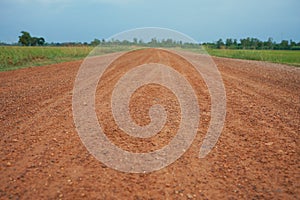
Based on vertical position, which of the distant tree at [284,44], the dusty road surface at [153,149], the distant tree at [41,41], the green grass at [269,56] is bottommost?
the dusty road surface at [153,149]

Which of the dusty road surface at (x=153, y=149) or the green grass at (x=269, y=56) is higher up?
the green grass at (x=269, y=56)

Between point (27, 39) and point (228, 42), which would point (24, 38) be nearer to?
point (27, 39)

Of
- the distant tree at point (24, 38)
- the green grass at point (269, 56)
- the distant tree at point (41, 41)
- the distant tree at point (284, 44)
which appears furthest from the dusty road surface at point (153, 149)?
the distant tree at point (41, 41)

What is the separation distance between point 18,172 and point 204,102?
12.1 ft

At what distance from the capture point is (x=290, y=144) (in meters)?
3.38

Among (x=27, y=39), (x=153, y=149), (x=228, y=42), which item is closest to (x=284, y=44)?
(x=228, y=42)

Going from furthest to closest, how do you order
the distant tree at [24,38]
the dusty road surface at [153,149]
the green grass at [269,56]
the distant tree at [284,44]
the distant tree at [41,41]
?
the distant tree at [41,41]
the distant tree at [24,38]
the distant tree at [284,44]
the green grass at [269,56]
the dusty road surface at [153,149]

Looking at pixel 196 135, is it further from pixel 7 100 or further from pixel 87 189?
pixel 7 100

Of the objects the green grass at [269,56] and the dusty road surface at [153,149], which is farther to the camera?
the green grass at [269,56]

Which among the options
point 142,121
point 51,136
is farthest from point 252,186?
point 51,136

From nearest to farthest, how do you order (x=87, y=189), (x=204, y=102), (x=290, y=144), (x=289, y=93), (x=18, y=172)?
(x=87, y=189) → (x=18, y=172) → (x=290, y=144) → (x=204, y=102) → (x=289, y=93)

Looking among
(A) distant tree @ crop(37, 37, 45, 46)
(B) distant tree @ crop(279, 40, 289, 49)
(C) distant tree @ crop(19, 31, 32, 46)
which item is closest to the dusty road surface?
(B) distant tree @ crop(279, 40, 289, 49)

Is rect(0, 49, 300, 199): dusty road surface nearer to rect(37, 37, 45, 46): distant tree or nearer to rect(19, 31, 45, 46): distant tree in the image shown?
rect(19, 31, 45, 46): distant tree

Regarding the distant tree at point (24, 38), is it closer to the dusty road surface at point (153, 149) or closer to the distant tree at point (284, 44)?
the distant tree at point (284, 44)
